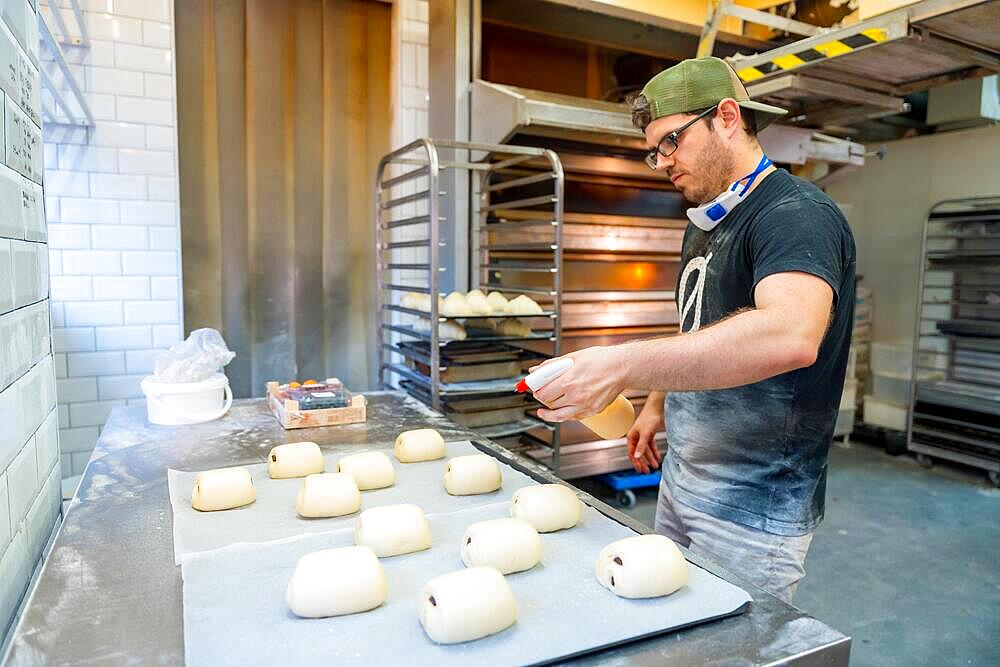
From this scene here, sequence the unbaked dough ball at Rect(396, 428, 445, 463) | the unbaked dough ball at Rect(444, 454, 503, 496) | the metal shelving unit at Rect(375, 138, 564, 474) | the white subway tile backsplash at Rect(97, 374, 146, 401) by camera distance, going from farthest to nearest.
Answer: the white subway tile backsplash at Rect(97, 374, 146, 401), the metal shelving unit at Rect(375, 138, 564, 474), the unbaked dough ball at Rect(396, 428, 445, 463), the unbaked dough ball at Rect(444, 454, 503, 496)

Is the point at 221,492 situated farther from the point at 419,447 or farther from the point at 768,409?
the point at 768,409

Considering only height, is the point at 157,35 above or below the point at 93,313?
above

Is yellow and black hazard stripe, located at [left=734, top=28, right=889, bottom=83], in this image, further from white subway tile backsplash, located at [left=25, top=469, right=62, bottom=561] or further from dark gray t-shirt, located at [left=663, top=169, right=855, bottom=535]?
white subway tile backsplash, located at [left=25, top=469, right=62, bottom=561]

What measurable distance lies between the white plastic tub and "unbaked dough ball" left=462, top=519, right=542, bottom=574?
135 cm

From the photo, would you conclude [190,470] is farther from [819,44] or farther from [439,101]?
[819,44]

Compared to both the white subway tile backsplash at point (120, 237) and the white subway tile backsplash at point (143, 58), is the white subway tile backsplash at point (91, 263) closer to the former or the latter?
the white subway tile backsplash at point (120, 237)

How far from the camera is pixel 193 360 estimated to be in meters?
2.12

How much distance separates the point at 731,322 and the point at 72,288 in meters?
2.85

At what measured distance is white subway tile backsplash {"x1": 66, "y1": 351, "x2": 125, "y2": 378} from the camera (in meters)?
2.87

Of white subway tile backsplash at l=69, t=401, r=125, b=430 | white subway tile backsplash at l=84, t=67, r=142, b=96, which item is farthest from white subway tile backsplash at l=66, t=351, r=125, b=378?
white subway tile backsplash at l=84, t=67, r=142, b=96

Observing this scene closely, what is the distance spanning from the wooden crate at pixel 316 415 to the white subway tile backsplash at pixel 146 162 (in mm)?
1458

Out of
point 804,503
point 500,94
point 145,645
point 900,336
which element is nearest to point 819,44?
point 500,94

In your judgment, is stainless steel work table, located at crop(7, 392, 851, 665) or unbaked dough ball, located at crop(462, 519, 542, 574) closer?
stainless steel work table, located at crop(7, 392, 851, 665)

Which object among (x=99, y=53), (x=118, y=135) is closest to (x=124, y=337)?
(x=118, y=135)
